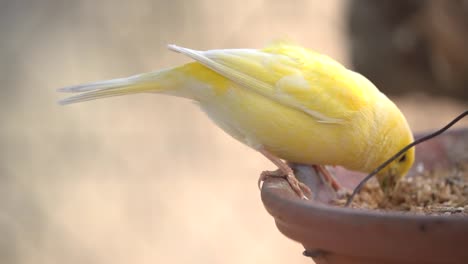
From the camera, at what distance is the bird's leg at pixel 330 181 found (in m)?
2.05

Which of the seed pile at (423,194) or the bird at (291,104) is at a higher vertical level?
the bird at (291,104)

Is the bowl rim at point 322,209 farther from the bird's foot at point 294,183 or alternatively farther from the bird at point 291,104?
the bird at point 291,104

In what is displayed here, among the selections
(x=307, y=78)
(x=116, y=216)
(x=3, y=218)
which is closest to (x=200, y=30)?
(x=116, y=216)

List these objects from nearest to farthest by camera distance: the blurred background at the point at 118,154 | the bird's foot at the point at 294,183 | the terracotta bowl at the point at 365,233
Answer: the terracotta bowl at the point at 365,233 → the bird's foot at the point at 294,183 → the blurred background at the point at 118,154

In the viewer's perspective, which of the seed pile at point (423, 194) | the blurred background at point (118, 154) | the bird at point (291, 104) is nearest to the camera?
the seed pile at point (423, 194)

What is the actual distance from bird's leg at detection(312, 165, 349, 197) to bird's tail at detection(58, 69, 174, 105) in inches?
21.8

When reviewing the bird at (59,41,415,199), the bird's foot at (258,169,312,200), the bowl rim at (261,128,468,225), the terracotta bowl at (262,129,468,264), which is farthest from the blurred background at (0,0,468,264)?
the terracotta bowl at (262,129,468,264)

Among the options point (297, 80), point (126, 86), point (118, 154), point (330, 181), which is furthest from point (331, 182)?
point (118, 154)

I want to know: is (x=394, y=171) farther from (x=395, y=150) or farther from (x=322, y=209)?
(x=322, y=209)

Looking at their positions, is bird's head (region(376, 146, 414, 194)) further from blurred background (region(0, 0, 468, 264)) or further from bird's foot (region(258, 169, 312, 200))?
blurred background (region(0, 0, 468, 264))

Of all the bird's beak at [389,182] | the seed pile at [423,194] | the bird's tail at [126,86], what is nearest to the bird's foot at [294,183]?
the seed pile at [423,194]

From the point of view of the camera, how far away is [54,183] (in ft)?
12.6

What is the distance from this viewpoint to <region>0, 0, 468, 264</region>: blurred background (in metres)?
3.78

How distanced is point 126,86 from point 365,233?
108 centimetres
